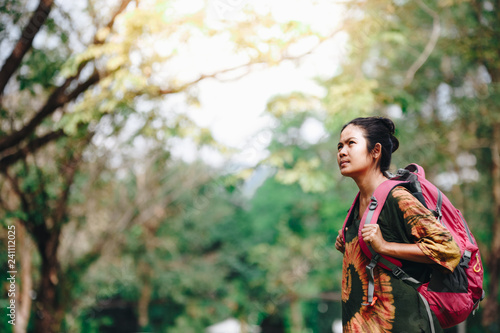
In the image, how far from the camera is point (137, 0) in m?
5.45

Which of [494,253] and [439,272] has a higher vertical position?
[494,253]

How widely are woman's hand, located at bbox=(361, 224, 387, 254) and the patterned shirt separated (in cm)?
10

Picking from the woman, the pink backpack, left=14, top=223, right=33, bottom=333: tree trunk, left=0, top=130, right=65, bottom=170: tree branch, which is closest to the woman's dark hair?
the woman

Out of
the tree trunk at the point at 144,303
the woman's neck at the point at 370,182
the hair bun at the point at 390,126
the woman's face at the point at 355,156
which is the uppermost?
the hair bun at the point at 390,126

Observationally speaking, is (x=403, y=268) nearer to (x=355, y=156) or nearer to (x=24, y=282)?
(x=355, y=156)

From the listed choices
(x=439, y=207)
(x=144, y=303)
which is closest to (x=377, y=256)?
(x=439, y=207)

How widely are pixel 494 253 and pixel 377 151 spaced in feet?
40.5

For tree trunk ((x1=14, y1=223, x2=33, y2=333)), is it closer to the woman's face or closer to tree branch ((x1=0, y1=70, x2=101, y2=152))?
tree branch ((x1=0, y1=70, x2=101, y2=152))

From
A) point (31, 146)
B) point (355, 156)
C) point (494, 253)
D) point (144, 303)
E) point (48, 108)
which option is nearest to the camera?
point (355, 156)

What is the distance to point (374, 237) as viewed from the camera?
5.38 ft

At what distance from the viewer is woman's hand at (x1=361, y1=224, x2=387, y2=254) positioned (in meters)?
1.64

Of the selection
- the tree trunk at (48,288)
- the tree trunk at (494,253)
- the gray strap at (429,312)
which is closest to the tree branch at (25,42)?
the tree trunk at (48,288)

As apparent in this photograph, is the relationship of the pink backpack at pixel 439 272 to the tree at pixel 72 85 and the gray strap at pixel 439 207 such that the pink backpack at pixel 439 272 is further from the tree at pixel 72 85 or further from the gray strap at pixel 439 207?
the tree at pixel 72 85

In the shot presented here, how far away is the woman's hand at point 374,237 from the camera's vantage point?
5.39 ft
